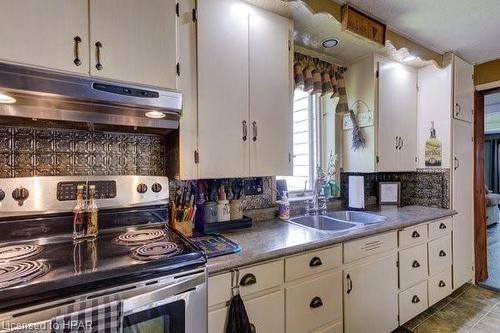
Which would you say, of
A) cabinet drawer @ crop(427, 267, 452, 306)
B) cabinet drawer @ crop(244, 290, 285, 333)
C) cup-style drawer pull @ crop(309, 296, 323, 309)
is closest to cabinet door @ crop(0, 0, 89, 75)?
cabinet drawer @ crop(244, 290, 285, 333)

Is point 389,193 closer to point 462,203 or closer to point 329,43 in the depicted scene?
point 462,203

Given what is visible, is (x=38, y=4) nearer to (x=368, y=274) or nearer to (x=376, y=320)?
(x=368, y=274)

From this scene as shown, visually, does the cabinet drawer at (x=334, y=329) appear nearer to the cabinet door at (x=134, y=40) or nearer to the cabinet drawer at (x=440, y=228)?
the cabinet drawer at (x=440, y=228)

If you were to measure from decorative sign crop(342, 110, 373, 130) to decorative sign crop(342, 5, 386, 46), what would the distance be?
0.63 metres

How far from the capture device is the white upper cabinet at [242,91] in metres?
1.44

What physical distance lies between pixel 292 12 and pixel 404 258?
1949 mm

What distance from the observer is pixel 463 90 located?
8.61ft

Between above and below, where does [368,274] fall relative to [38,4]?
below

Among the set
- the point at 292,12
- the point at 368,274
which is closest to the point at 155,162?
the point at 292,12

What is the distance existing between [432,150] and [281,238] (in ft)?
6.67

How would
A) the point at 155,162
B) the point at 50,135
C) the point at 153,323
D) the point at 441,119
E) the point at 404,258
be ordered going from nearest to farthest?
the point at 153,323, the point at 50,135, the point at 155,162, the point at 404,258, the point at 441,119

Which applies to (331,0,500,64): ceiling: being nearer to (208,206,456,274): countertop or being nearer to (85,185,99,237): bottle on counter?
(208,206,456,274): countertop

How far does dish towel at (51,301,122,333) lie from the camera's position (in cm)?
79

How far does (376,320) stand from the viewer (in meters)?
1.79
